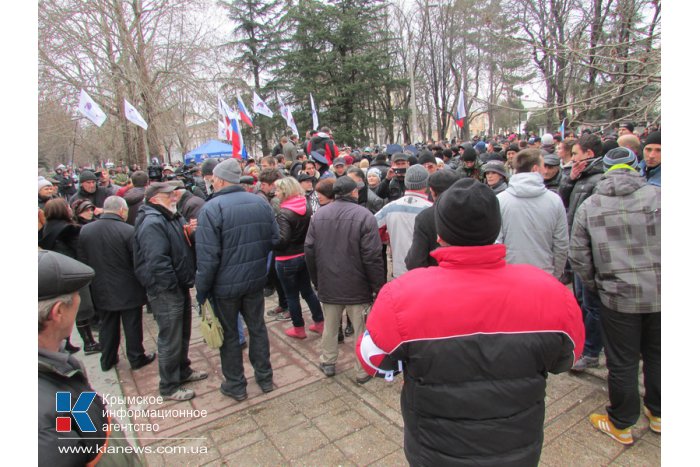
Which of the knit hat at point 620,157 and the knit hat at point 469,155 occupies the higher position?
the knit hat at point 469,155

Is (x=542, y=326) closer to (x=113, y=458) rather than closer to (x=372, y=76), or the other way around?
(x=113, y=458)

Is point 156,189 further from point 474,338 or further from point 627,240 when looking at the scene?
point 627,240

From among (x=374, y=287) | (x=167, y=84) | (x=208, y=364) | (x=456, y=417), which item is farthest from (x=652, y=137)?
(x=167, y=84)

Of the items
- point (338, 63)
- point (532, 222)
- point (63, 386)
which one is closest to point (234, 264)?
point (63, 386)

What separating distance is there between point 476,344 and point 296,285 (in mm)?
3591

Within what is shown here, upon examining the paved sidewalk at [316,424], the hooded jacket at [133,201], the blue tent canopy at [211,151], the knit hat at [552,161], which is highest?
the blue tent canopy at [211,151]

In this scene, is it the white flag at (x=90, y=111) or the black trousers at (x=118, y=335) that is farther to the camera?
the white flag at (x=90, y=111)

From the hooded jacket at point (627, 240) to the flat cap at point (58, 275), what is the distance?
2988 millimetres

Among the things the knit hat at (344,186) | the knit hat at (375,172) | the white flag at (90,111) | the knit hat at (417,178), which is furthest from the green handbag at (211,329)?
the white flag at (90,111)

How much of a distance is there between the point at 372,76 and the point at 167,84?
14.3m

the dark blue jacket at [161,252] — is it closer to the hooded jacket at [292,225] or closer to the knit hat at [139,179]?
the hooded jacket at [292,225]

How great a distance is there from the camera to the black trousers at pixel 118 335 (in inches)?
168

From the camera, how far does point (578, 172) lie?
14.0 feet

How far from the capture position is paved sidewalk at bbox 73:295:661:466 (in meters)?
2.82
